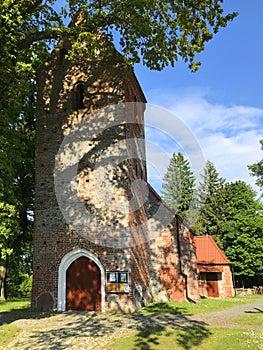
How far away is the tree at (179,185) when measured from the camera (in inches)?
1725

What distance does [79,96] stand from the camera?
1633 cm

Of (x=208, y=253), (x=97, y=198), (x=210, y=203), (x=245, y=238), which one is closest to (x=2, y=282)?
(x=97, y=198)

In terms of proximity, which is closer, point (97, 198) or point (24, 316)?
point (24, 316)

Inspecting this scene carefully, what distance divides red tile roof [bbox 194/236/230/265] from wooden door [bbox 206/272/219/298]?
96cm

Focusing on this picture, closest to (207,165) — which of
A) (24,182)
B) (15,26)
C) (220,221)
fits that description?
(220,221)

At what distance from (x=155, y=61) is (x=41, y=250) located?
9.61 metres

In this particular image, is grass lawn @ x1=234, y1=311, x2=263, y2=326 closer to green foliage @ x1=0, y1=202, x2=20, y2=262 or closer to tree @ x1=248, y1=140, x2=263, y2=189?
green foliage @ x1=0, y1=202, x2=20, y2=262

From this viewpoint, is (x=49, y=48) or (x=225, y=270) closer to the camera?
(x=49, y=48)

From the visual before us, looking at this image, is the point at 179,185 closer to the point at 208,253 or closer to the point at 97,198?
the point at 208,253

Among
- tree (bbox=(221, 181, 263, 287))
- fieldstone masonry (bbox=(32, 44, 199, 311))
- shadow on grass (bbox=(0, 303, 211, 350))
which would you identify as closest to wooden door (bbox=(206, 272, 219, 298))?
fieldstone masonry (bbox=(32, 44, 199, 311))

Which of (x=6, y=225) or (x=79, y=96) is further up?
(x=79, y=96)

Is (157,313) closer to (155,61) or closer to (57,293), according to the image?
(57,293)

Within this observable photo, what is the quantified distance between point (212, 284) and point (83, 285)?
544 inches

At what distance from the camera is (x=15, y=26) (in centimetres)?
991
